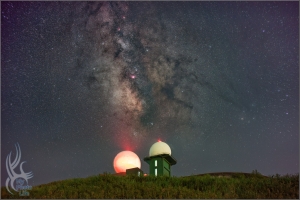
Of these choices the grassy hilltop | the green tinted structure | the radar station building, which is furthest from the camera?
the radar station building

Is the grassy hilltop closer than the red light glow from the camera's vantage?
Yes

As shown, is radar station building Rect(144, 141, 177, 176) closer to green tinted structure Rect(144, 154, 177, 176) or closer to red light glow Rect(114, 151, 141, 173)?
green tinted structure Rect(144, 154, 177, 176)

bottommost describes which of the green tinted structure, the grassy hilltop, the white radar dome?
the grassy hilltop

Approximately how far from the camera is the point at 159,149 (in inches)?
1288

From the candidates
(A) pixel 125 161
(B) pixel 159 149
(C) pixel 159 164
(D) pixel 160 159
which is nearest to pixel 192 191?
(C) pixel 159 164

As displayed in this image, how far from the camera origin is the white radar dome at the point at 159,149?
32594mm

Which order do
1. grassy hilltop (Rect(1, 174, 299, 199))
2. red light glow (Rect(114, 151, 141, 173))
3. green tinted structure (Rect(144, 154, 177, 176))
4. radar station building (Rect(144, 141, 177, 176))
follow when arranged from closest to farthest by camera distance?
grassy hilltop (Rect(1, 174, 299, 199))
green tinted structure (Rect(144, 154, 177, 176))
radar station building (Rect(144, 141, 177, 176))
red light glow (Rect(114, 151, 141, 173))

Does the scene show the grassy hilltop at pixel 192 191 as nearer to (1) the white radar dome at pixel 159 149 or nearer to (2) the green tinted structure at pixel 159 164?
(2) the green tinted structure at pixel 159 164

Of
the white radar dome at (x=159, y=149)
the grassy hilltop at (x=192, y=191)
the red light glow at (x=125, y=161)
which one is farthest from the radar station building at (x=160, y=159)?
the grassy hilltop at (x=192, y=191)

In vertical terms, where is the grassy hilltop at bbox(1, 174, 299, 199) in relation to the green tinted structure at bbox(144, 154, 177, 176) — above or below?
below

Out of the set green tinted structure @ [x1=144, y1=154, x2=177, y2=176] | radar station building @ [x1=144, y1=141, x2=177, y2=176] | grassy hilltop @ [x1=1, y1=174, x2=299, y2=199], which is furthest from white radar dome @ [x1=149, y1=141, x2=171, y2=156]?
grassy hilltop @ [x1=1, y1=174, x2=299, y2=199]

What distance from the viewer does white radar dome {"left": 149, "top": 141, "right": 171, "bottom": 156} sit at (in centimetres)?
3259

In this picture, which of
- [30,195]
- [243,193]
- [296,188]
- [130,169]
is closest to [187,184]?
[243,193]

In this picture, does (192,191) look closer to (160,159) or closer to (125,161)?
(160,159)
